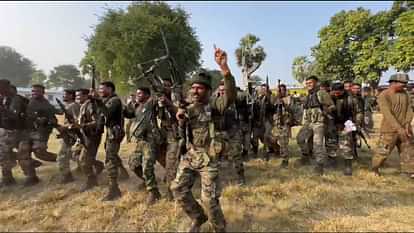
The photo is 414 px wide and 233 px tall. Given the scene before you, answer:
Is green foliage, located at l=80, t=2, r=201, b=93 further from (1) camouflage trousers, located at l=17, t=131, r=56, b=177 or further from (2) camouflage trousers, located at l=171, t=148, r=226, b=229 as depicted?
(2) camouflage trousers, located at l=171, t=148, r=226, b=229

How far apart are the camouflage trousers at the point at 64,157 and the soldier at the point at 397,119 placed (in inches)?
261

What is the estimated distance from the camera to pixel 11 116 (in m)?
5.76

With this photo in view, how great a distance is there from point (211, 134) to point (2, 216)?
146 inches

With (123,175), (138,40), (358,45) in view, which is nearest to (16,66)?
(138,40)

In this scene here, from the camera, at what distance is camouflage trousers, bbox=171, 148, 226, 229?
3.50 meters

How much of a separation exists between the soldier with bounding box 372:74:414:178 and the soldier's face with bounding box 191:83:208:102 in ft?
14.0

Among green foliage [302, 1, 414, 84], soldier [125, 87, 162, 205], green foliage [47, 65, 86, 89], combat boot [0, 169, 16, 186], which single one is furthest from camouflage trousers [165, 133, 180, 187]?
green foliage [47, 65, 86, 89]

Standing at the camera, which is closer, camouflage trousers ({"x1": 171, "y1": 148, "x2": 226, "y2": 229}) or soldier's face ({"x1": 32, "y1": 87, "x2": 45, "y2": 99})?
camouflage trousers ({"x1": 171, "y1": 148, "x2": 226, "y2": 229})

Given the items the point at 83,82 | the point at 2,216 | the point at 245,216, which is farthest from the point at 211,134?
the point at 83,82

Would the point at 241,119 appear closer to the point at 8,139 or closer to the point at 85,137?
the point at 85,137

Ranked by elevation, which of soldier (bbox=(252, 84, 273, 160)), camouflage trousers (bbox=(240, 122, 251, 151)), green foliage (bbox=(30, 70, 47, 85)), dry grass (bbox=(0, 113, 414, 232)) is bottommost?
dry grass (bbox=(0, 113, 414, 232))

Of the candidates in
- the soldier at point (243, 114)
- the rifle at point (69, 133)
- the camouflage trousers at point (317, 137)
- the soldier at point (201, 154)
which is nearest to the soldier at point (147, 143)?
the soldier at point (201, 154)

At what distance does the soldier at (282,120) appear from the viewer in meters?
7.11

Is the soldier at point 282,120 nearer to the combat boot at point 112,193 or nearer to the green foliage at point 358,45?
the combat boot at point 112,193
